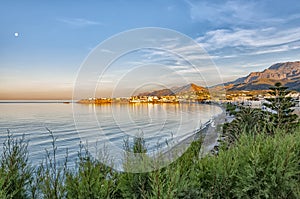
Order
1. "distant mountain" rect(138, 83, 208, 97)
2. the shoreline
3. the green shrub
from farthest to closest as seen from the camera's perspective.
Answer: "distant mountain" rect(138, 83, 208, 97) → the shoreline → the green shrub

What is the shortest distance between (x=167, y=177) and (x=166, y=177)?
0.05 meters

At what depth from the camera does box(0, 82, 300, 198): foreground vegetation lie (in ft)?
8.39

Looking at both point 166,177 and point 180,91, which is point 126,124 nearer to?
point 180,91

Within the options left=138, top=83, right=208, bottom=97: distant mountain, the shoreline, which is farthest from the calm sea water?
left=138, top=83, right=208, bottom=97: distant mountain

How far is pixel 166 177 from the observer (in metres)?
2.81

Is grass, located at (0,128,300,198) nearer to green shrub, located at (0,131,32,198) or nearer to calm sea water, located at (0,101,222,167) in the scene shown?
→ green shrub, located at (0,131,32,198)

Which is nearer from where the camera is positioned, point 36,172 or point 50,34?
point 36,172

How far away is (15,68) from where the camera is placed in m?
44.7

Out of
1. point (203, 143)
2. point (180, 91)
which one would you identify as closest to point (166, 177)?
point (180, 91)

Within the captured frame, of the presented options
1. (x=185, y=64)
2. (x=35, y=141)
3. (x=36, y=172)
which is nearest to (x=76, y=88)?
(x=36, y=172)

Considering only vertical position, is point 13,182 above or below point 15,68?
below

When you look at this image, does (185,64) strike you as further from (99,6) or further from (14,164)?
(99,6)

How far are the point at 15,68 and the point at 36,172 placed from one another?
47044mm

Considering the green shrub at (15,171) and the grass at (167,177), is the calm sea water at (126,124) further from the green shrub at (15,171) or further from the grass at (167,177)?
the green shrub at (15,171)
